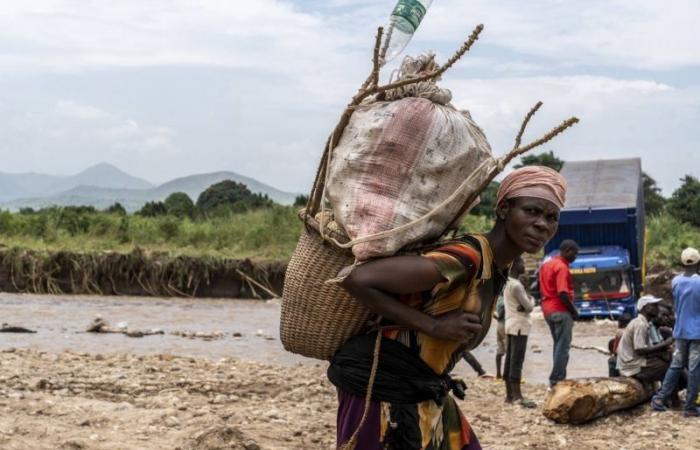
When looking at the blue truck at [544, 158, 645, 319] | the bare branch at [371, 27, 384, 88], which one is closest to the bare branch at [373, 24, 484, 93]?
the bare branch at [371, 27, 384, 88]

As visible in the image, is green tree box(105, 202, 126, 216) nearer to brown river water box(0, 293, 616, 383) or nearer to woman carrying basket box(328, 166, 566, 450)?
brown river water box(0, 293, 616, 383)

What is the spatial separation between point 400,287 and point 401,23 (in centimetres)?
92

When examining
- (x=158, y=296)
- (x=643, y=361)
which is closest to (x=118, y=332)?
(x=158, y=296)

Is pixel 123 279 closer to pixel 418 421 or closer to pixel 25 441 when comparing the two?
pixel 25 441

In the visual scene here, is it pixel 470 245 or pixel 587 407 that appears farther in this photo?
pixel 587 407


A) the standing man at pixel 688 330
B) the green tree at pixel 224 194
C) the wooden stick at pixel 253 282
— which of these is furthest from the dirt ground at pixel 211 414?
the green tree at pixel 224 194

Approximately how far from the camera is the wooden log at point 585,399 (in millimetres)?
7664

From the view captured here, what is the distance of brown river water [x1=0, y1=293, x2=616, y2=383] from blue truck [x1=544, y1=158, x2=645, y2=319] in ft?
1.64

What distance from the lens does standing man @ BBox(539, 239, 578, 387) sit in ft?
28.9

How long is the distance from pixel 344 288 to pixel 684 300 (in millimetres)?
5793

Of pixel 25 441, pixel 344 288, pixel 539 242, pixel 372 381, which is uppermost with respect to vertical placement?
pixel 539 242

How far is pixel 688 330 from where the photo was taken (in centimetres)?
777

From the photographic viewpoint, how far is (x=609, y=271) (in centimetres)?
1691

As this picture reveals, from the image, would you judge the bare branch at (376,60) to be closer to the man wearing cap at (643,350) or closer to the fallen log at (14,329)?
the man wearing cap at (643,350)
